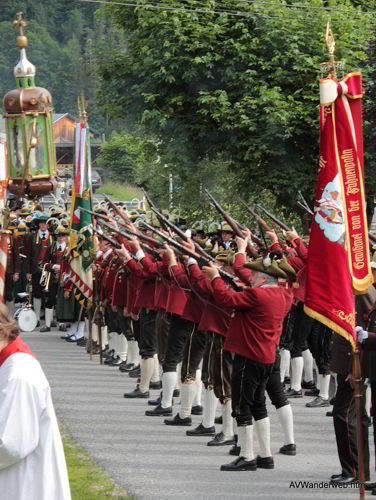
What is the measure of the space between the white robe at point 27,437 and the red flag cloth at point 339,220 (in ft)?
12.4

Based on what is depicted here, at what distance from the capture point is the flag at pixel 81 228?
59.2 feet

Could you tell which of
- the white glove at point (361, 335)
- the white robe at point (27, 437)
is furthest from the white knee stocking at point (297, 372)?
the white robe at point (27, 437)

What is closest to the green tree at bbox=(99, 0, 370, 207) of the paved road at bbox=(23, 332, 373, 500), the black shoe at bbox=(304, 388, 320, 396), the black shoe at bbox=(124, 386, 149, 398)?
the paved road at bbox=(23, 332, 373, 500)

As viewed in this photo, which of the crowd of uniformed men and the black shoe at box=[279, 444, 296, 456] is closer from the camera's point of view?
the crowd of uniformed men

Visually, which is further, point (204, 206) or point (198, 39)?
point (204, 206)

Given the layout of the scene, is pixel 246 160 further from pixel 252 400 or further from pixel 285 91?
pixel 252 400

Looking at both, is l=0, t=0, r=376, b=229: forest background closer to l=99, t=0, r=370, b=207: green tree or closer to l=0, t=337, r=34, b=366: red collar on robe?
l=99, t=0, r=370, b=207: green tree

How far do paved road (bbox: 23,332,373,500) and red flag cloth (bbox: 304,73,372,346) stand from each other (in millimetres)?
1359

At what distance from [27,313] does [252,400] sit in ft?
43.0

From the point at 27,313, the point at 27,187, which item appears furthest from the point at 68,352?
the point at 27,187

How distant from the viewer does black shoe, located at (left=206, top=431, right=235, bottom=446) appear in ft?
34.7

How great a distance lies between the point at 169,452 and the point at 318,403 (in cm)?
286

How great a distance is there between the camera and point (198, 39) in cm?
2441

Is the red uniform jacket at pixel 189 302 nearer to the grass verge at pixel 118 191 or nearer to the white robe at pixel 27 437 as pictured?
the white robe at pixel 27 437
